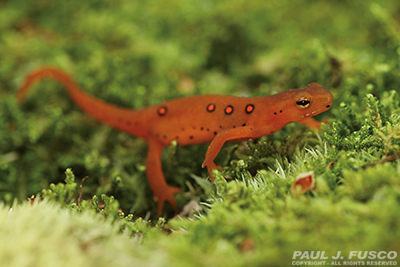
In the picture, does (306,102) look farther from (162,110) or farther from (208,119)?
(162,110)

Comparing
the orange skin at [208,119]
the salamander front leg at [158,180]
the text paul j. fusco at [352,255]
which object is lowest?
the text paul j. fusco at [352,255]

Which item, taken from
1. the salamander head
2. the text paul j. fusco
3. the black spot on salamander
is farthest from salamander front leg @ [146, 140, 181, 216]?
the text paul j. fusco

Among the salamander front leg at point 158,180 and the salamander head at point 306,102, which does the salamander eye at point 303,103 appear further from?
the salamander front leg at point 158,180

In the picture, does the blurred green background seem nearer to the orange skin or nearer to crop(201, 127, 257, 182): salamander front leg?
the orange skin

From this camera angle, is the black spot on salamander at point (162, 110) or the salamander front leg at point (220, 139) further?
the black spot on salamander at point (162, 110)

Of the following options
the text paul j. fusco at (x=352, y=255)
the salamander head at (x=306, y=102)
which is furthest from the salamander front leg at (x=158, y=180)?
the text paul j. fusco at (x=352, y=255)

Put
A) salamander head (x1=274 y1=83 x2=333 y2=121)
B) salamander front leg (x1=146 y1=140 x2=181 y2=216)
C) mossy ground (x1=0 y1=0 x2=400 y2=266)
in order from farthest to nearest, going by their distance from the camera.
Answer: salamander front leg (x1=146 y1=140 x2=181 y2=216) → salamander head (x1=274 y1=83 x2=333 y2=121) → mossy ground (x1=0 y1=0 x2=400 y2=266)

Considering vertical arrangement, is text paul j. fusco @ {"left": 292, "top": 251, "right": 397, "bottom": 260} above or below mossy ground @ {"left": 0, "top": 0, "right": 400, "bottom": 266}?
below
